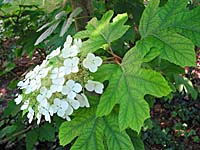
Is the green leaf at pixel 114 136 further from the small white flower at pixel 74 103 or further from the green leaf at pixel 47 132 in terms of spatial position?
the green leaf at pixel 47 132

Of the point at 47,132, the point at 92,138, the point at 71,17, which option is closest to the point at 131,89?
the point at 92,138

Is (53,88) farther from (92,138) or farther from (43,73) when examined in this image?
(92,138)

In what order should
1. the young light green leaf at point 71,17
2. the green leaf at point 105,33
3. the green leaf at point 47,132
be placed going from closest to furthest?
the green leaf at point 105,33
the young light green leaf at point 71,17
the green leaf at point 47,132

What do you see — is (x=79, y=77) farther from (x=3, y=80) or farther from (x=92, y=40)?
(x=3, y=80)

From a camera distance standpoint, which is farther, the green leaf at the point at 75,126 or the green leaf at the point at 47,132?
the green leaf at the point at 47,132

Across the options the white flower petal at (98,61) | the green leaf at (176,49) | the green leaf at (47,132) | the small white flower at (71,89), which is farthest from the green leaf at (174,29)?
the green leaf at (47,132)

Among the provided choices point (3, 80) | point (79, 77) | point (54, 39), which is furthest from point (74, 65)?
point (3, 80)
